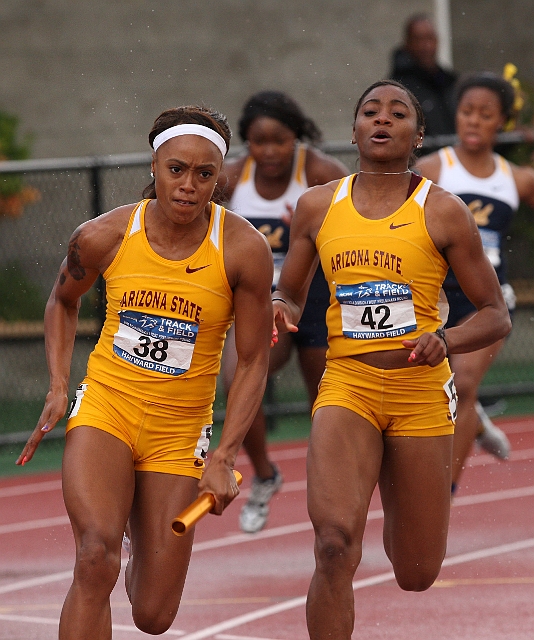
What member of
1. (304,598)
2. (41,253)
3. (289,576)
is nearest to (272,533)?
(289,576)

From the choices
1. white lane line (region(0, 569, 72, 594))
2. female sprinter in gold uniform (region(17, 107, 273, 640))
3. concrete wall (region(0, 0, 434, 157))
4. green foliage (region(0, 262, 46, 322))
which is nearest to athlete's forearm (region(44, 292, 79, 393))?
female sprinter in gold uniform (region(17, 107, 273, 640))

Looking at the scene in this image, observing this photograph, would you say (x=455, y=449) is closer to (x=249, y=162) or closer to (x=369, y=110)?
(x=249, y=162)

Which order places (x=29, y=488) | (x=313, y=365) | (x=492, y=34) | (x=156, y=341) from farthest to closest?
(x=492, y=34) → (x=29, y=488) → (x=313, y=365) → (x=156, y=341)

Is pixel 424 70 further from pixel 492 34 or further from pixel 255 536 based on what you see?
pixel 492 34

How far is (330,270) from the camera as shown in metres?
5.13

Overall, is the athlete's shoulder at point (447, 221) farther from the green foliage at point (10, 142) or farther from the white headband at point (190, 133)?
the green foliage at point (10, 142)

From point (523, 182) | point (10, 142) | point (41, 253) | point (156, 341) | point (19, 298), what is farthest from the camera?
point (10, 142)

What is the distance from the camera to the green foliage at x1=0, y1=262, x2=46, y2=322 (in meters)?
11.2

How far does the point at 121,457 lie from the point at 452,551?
3222 mm

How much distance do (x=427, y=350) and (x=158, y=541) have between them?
3.98ft

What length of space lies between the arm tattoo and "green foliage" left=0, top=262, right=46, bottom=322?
6300 mm

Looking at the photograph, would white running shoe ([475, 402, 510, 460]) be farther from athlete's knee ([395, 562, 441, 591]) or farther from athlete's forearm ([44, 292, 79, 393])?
athlete's forearm ([44, 292, 79, 393])

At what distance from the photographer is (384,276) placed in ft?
16.5

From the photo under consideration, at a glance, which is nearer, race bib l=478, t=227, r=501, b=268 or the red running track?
the red running track
